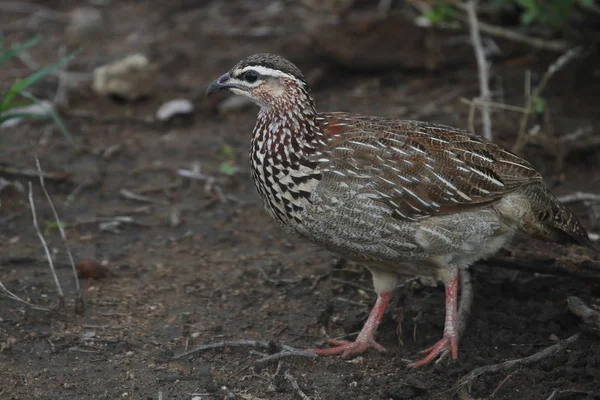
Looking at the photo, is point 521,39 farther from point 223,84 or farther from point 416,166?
point 223,84

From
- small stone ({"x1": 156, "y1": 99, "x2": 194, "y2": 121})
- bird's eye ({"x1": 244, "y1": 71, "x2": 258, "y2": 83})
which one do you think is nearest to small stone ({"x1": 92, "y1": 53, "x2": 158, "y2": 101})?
small stone ({"x1": 156, "y1": 99, "x2": 194, "y2": 121})

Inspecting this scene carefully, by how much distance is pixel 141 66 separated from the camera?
8867 millimetres

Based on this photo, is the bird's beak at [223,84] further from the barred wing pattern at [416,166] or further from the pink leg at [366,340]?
the pink leg at [366,340]

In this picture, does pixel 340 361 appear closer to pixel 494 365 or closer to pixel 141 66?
pixel 494 365

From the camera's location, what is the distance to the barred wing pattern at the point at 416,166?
197 inches

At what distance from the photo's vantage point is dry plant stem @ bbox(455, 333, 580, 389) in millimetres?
4766

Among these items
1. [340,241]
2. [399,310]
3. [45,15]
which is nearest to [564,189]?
[399,310]

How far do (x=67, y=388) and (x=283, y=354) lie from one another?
3.98ft

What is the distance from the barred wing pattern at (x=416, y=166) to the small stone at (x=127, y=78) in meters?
4.10

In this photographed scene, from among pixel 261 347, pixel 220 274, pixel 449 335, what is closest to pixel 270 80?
pixel 261 347

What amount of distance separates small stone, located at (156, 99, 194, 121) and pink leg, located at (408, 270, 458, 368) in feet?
13.9

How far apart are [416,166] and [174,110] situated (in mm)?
4152

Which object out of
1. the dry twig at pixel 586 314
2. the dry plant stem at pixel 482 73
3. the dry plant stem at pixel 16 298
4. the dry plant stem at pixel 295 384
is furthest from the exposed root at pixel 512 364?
the dry plant stem at pixel 16 298

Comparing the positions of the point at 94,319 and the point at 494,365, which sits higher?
the point at 494,365
